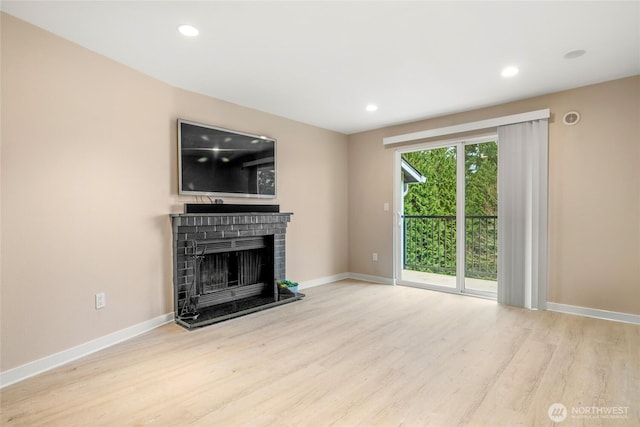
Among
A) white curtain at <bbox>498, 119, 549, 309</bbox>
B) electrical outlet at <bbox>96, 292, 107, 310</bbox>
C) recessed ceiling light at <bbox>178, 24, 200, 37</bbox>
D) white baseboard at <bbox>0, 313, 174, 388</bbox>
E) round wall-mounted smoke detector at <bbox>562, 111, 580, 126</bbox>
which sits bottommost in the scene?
white baseboard at <bbox>0, 313, 174, 388</bbox>

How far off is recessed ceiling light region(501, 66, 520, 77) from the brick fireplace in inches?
108

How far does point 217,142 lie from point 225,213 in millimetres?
801

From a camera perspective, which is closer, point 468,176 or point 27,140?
point 27,140

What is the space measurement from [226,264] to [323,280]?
5.52ft

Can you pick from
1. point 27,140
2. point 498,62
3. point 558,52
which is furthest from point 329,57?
point 27,140

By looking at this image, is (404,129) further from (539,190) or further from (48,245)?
(48,245)

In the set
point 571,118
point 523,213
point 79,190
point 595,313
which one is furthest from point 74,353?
point 571,118

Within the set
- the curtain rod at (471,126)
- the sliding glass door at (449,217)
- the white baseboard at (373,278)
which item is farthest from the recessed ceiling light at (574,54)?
the white baseboard at (373,278)

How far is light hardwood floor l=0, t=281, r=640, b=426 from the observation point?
1708 millimetres

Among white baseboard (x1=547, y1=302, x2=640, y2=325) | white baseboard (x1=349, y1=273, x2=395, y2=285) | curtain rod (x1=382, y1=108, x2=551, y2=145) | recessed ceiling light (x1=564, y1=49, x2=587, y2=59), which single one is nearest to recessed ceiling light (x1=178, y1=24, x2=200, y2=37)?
recessed ceiling light (x1=564, y1=49, x2=587, y2=59)

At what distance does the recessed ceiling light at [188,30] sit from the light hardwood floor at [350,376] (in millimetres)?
2348

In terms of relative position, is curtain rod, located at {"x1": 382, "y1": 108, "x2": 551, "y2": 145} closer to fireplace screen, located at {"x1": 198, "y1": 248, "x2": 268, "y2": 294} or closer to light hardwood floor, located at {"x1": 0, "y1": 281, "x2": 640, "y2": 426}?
light hardwood floor, located at {"x1": 0, "y1": 281, "x2": 640, "y2": 426}

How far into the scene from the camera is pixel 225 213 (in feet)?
11.3

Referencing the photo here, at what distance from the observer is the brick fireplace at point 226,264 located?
3.17 meters
